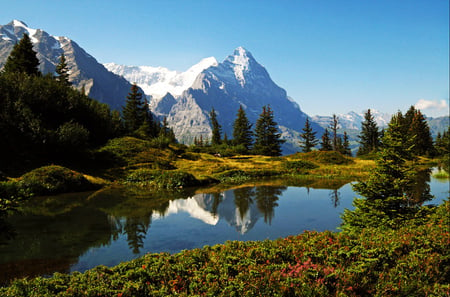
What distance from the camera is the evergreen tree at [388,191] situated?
11262 mm

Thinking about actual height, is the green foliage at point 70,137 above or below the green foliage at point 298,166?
above

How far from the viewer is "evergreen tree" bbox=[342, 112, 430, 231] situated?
11262 millimetres

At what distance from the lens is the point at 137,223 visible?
47.5ft

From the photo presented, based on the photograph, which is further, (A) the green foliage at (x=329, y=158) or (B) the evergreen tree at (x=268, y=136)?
(B) the evergreen tree at (x=268, y=136)

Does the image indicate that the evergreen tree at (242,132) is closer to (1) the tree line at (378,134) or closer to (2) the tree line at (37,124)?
(1) the tree line at (378,134)

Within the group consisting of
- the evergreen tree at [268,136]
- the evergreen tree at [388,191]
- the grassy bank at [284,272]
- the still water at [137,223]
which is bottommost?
the still water at [137,223]

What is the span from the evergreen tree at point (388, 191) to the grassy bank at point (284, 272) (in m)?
2.84

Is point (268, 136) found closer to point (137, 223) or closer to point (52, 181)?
point (52, 181)

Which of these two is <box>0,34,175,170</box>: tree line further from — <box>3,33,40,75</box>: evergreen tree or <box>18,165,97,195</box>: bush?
<box>3,33,40,75</box>: evergreen tree

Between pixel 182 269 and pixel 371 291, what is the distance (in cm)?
439

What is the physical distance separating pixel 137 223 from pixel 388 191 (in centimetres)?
1202

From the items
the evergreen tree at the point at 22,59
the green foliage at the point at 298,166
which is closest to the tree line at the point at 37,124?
the evergreen tree at the point at 22,59

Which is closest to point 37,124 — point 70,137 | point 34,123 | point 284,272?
point 34,123

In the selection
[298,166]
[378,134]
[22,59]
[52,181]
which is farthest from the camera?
[378,134]
